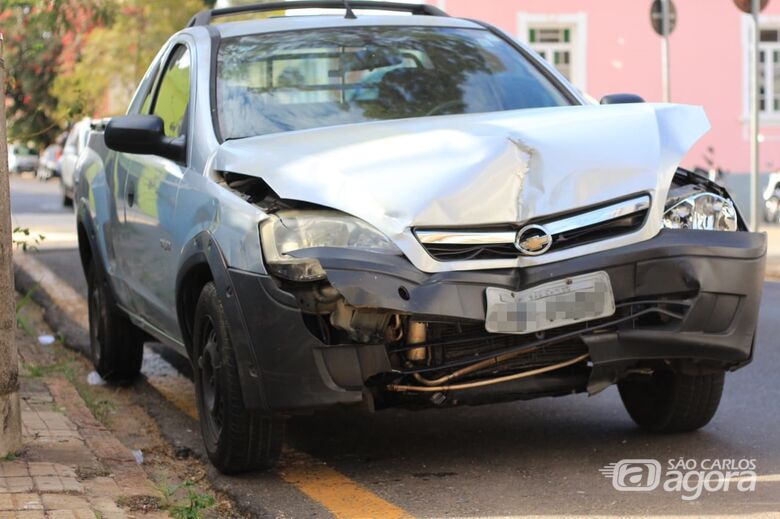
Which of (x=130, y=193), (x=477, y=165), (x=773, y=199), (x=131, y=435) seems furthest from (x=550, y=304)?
(x=773, y=199)

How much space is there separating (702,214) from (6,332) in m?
2.56

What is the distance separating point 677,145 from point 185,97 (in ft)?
7.44

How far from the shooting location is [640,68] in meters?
25.3

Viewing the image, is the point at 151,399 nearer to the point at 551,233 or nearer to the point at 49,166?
the point at 551,233

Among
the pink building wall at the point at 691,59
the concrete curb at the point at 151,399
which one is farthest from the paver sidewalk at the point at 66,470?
the pink building wall at the point at 691,59

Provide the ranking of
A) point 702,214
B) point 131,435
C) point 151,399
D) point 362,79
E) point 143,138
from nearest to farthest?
point 702,214 → point 143,138 → point 362,79 → point 131,435 → point 151,399

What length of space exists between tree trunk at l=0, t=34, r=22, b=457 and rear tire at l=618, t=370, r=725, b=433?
2410 mm

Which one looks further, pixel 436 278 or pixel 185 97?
pixel 185 97

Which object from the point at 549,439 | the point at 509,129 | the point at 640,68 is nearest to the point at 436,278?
the point at 509,129

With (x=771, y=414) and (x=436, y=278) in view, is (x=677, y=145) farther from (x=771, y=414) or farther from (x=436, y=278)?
(x=771, y=414)

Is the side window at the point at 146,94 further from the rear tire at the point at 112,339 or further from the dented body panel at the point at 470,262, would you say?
the dented body panel at the point at 470,262

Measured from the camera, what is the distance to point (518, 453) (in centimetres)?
573

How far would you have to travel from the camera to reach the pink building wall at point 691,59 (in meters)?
25.1

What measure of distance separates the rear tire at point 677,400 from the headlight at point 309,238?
155 cm
